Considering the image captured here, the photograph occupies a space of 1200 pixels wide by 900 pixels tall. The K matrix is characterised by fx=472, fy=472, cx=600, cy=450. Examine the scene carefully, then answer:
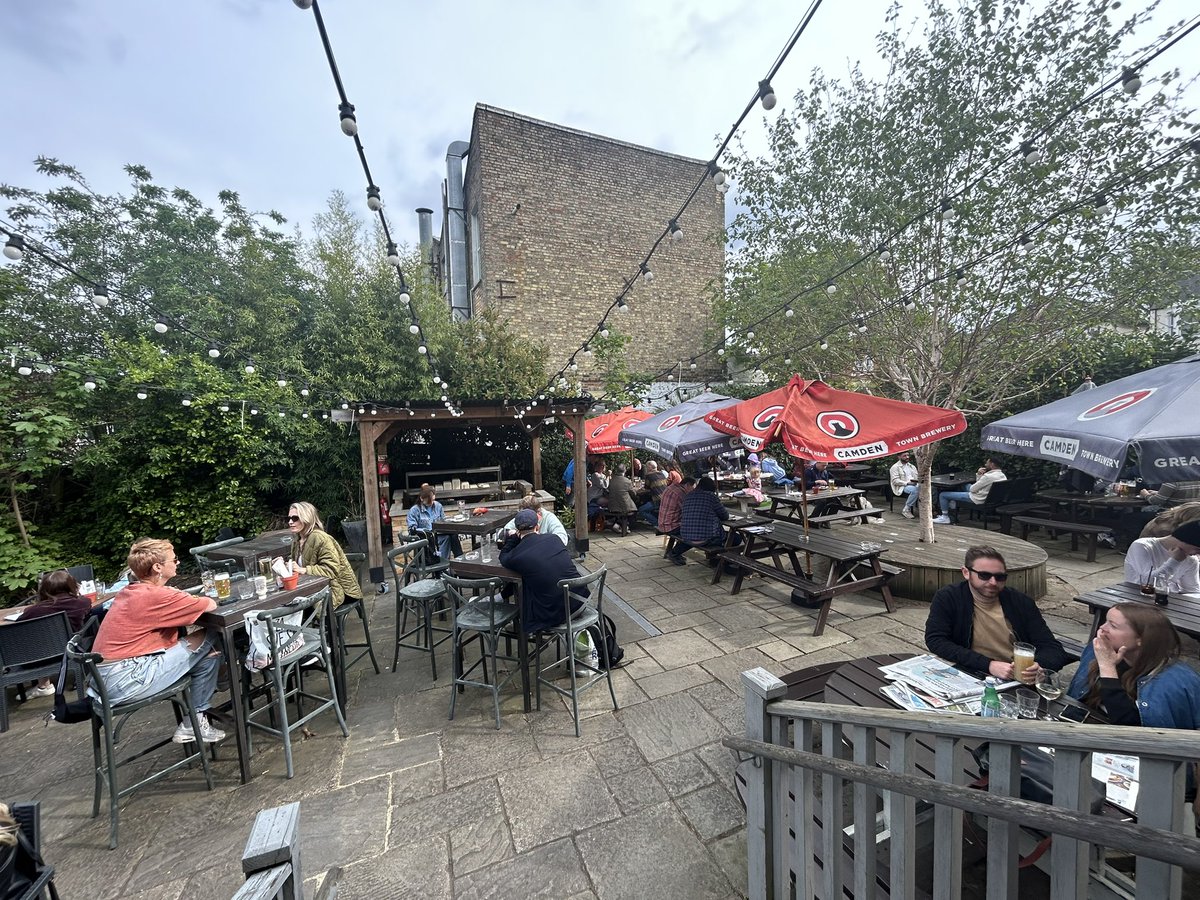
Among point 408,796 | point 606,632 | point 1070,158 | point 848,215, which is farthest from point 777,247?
point 408,796

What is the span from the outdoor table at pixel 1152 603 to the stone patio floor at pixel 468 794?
1216 mm

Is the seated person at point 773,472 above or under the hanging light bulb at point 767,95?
under

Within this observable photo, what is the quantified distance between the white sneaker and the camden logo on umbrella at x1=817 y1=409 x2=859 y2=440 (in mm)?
5225

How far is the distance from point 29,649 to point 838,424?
703 cm

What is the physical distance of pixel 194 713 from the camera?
9.37 ft

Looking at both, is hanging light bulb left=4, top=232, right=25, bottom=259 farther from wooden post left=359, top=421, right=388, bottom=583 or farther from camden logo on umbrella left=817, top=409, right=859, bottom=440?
camden logo on umbrella left=817, top=409, right=859, bottom=440

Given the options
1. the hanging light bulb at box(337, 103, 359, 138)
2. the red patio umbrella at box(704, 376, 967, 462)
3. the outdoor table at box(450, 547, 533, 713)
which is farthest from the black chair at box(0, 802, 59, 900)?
the red patio umbrella at box(704, 376, 967, 462)

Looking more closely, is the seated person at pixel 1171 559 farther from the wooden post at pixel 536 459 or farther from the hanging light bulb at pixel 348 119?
the wooden post at pixel 536 459

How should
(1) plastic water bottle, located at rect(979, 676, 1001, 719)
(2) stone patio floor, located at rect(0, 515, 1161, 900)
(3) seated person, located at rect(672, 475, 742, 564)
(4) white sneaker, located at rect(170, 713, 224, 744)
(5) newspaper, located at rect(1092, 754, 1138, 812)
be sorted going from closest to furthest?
1. (5) newspaper, located at rect(1092, 754, 1138, 812)
2. (1) plastic water bottle, located at rect(979, 676, 1001, 719)
3. (2) stone patio floor, located at rect(0, 515, 1161, 900)
4. (4) white sneaker, located at rect(170, 713, 224, 744)
5. (3) seated person, located at rect(672, 475, 742, 564)

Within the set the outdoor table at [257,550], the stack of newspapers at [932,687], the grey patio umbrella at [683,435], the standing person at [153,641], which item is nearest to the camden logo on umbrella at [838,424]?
the grey patio umbrella at [683,435]

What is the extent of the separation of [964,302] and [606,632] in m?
5.94

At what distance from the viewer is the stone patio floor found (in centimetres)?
222

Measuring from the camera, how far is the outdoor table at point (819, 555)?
4590mm

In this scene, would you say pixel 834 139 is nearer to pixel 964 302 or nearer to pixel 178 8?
pixel 964 302
